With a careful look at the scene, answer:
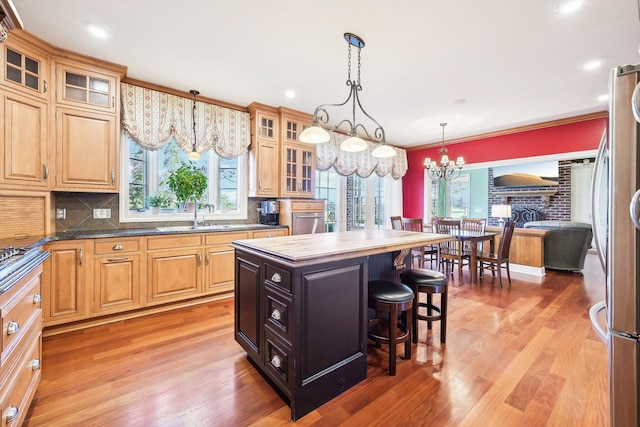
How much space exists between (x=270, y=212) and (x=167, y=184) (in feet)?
4.60

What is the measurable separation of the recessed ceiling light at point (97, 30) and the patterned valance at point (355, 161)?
2.99 m

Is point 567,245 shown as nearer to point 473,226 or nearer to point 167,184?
point 473,226

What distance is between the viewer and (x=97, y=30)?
2.35 metres

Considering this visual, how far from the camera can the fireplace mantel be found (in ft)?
25.6

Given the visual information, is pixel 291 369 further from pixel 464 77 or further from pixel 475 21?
pixel 464 77

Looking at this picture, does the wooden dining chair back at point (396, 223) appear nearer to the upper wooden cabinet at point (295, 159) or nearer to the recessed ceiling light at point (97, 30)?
the upper wooden cabinet at point (295, 159)

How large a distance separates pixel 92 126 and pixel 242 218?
2048mm

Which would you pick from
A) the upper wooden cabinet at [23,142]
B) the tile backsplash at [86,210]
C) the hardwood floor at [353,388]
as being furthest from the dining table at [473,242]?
the upper wooden cabinet at [23,142]

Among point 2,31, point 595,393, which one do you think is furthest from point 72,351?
point 595,393

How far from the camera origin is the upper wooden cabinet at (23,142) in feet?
7.52

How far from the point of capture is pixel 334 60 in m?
2.84

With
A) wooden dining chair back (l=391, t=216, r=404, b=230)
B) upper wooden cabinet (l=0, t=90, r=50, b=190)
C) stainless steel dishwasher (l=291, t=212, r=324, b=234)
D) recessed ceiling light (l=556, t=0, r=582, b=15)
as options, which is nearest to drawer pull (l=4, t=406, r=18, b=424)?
upper wooden cabinet (l=0, t=90, r=50, b=190)

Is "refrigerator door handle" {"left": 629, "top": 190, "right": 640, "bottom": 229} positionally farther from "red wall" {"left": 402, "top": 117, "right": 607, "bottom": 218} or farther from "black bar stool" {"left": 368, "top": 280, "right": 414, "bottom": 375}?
"red wall" {"left": 402, "top": 117, "right": 607, "bottom": 218}

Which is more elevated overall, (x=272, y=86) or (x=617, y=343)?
(x=272, y=86)
